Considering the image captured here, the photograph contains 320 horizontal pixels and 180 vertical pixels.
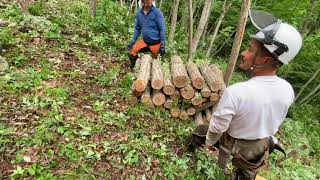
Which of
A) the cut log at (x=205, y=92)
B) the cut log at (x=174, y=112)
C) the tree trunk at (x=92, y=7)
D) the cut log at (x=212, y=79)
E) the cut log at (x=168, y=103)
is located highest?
the tree trunk at (x=92, y=7)

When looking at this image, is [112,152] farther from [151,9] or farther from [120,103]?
[151,9]

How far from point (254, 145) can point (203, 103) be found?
2.53m

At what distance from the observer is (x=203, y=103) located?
6.46 metres

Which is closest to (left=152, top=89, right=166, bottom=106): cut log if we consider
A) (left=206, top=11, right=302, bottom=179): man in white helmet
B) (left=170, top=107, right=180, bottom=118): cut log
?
(left=170, top=107, right=180, bottom=118): cut log

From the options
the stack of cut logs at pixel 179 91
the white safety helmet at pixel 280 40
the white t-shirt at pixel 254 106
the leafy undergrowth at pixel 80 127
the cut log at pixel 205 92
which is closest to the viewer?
the white safety helmet at pixel 280 40

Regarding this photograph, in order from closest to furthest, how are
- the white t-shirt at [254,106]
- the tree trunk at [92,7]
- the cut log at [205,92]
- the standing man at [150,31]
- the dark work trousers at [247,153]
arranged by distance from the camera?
1. the white t-shirt at [254,106]
2. the dark work trousers at [247,153]
3. the cut log at [205,92]
4. the standing man at [150,31]
5. the tree trunk at [92,7]

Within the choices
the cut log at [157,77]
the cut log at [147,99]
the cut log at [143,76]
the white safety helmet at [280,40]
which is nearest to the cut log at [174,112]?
the cut log at [147,99]

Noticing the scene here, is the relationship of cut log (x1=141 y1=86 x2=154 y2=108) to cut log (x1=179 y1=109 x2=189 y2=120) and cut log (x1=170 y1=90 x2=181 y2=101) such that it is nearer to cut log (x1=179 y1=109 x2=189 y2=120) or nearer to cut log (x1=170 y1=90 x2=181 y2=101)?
cut log (x1=170 y1=90 x2=181 y2=101)

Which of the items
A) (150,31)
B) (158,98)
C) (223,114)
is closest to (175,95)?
(158,98)

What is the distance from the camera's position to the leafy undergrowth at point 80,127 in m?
4.49

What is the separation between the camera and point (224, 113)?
144 inches

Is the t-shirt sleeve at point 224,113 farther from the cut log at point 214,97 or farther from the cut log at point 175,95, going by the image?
the cut log at point 214,97

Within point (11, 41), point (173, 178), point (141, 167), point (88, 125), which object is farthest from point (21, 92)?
point (173, 178)

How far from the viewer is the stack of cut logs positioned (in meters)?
6.02
